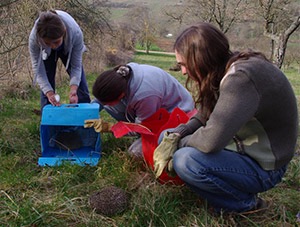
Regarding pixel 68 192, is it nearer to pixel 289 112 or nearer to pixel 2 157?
pixel 2 157

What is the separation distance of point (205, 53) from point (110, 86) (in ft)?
3.10

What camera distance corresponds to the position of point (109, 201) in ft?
7.25

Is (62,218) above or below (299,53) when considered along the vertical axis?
above

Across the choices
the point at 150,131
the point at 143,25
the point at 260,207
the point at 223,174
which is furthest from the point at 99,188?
the point at 143,25

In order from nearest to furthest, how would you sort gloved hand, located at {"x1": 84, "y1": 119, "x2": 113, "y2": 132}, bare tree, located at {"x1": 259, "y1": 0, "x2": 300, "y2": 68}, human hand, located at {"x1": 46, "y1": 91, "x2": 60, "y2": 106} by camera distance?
gloved hand, located at {"x1": 84, "y1": 119, "x2": 113, "y2": 132} → human hand, located at {"x1": 46, "y1": 91, "x2": 60, "y2": 106} → bare tree, located at {"x1": 259, "y1": 0, "x2": 300, "y2": 68}

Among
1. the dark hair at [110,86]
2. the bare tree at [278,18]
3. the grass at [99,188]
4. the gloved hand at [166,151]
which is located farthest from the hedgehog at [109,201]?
the bare tree at [278,18]

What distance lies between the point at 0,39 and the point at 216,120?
4335 millimetres

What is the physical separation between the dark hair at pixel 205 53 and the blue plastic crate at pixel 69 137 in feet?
3.90

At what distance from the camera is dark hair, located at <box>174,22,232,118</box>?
6.16 feet

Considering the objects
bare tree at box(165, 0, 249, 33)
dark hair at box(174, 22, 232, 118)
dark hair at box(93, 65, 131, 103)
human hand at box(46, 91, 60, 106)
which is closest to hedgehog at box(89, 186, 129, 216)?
dark hair at box(93, 65, 131, 103)

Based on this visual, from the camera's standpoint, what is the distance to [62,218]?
6.89ft

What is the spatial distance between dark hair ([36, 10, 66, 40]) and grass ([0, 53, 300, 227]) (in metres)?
0.96

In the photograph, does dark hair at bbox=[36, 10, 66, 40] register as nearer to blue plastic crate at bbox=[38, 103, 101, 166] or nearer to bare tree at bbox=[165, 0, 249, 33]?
blue plastic crate at bbox=[38, 103, 101, 166]

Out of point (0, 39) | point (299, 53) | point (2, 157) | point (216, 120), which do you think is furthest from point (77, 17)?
point (299, 53)
